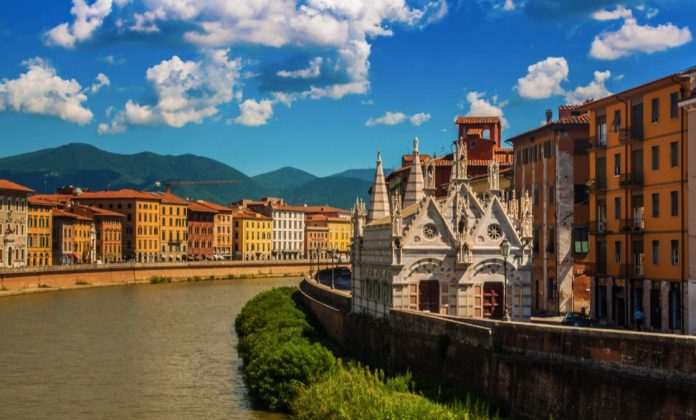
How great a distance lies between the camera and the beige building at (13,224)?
10931cm

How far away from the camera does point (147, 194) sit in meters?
152

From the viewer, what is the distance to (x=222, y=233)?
562 feet

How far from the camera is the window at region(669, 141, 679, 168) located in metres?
33.5

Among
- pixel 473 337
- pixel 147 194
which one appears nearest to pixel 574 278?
pixel 473 337

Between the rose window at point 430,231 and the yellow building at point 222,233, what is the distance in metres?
132

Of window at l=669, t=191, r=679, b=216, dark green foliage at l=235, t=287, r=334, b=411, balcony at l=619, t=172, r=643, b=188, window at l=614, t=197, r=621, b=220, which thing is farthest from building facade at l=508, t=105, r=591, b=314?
dark green foliage at l=235, t=287, r=334, b=411

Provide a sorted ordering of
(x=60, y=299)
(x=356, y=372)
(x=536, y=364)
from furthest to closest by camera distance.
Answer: (x=60, y=299)
(x=356, y=372)
(x=536, y=364)

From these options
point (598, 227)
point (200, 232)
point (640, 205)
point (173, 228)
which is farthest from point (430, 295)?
point (200, 232)

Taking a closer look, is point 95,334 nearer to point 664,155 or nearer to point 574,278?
point 574,278

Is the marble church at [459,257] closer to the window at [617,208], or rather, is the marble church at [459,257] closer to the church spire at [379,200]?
the window at [617,208]

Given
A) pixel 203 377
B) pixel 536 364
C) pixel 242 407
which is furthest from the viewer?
pixel 203 377

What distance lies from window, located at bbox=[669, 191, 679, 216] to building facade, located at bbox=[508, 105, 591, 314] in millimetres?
9773

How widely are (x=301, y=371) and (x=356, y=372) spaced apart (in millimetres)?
2515

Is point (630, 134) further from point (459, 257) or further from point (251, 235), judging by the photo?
point (251, 235)
